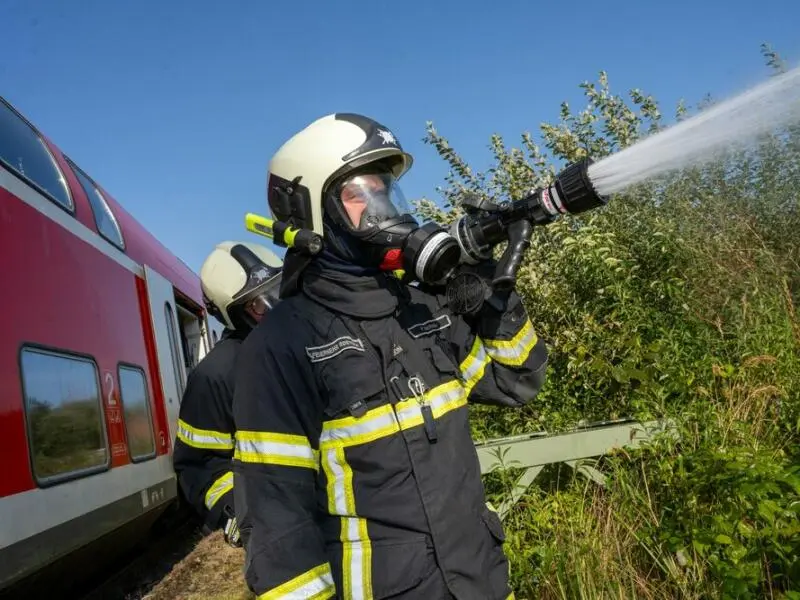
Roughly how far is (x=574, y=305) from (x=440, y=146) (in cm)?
315

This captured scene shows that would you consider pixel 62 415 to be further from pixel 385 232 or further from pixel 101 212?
pixel 385 232

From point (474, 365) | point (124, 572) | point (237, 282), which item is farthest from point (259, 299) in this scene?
point (124, 572)

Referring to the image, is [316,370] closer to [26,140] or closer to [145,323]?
[26,140]

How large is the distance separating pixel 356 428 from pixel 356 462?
97 millimetres

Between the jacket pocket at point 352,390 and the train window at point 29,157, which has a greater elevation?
the train window at point 29,157

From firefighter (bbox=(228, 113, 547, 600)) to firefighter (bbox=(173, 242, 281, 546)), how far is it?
1046mm

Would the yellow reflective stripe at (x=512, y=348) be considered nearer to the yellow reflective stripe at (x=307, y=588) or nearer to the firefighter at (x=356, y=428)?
the firefighter at (x=356, y=428)

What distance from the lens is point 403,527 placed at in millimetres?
2184

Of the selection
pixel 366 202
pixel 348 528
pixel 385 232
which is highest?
pixel 366 202

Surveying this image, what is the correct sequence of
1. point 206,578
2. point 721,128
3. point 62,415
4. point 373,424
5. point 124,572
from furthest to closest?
point 124,572 < point 206,578 < point 62,415 < point 721,128 < point 373,424

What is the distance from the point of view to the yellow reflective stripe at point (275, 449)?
7.02 feet

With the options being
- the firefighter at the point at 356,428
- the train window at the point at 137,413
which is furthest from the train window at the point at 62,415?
the firefighter at the point at 356,428

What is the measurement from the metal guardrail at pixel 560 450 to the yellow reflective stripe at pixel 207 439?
4.52 feet

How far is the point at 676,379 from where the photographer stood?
14.1 feet
